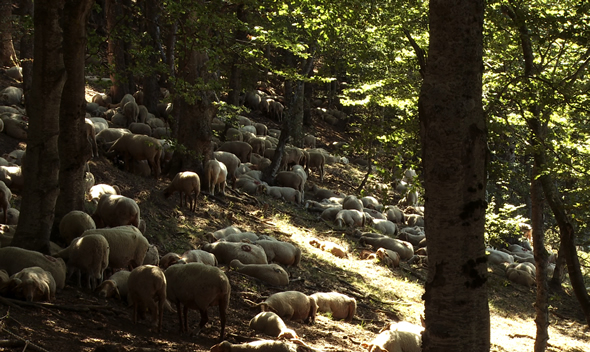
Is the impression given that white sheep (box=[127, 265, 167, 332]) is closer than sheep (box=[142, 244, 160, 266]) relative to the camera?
Yes

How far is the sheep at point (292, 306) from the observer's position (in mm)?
9844

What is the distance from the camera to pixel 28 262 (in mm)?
7824

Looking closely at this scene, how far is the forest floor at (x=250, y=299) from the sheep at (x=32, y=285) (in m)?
0.17

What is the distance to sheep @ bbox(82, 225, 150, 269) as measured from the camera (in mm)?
9195

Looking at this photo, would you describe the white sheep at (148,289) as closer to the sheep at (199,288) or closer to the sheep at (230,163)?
the sheep at (199,288)

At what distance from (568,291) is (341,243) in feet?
31.2

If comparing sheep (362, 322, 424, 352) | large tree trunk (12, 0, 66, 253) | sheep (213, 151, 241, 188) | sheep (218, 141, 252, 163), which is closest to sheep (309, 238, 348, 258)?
sheep (213, 151, 241, 188)

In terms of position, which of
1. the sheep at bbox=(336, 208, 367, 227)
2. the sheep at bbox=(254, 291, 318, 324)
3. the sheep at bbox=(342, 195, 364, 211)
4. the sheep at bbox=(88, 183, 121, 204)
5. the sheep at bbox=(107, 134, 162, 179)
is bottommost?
the sheep at bbox=(254, 291, 318, 324)

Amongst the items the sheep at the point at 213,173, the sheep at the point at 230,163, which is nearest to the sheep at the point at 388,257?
the sheep at the point at 213,173

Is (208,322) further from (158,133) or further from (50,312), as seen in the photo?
(158,133)

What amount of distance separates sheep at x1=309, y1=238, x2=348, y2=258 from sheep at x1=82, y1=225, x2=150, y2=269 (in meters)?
7.90

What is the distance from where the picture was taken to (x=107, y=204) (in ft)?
37.3

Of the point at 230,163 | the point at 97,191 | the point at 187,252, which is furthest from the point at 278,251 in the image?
the point at 230,163

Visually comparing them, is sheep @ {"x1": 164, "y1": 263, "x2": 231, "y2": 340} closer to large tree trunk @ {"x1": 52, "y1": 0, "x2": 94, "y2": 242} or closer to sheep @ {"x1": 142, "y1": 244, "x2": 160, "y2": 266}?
sheep @ {"x1": 142, "y1": 244, "x2": 160, "y2": 266}
